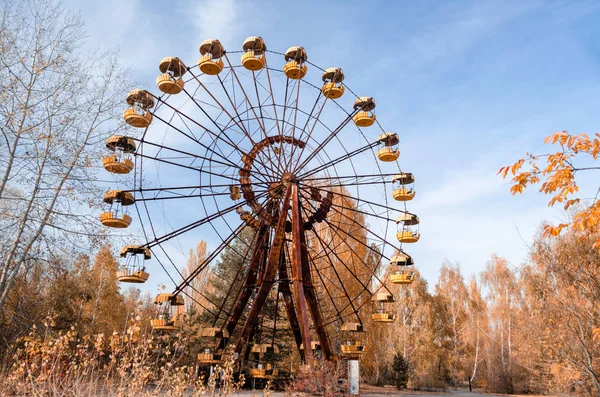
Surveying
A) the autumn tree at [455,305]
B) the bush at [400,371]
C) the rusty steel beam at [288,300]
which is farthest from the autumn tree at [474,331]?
the rusty steel beam at [288,300]

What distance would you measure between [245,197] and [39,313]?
801 cm

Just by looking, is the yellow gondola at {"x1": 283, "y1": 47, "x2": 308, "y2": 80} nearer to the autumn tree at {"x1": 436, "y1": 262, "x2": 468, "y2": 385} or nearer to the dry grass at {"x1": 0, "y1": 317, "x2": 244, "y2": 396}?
the dry grass at {"x1": 0, "y1": 317, "x2": 244, "y2": 396}

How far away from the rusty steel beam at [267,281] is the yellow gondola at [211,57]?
4877 millimetres

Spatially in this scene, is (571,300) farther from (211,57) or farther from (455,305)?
(455,305)

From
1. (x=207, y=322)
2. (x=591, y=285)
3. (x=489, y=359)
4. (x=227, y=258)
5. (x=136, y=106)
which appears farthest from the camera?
(x=489, y=359)

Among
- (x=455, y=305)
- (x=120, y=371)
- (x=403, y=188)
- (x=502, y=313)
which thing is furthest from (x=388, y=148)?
(x=455, y=305)

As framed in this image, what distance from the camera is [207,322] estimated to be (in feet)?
82.8

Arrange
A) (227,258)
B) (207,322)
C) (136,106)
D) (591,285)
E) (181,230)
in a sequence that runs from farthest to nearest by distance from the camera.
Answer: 1. (227,258)
2. (207,322)
3. (181,230)
4. (136,106)
5. (591,285)

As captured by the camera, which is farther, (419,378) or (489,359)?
(489,359)

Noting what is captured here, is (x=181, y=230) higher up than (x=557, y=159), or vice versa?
(x=181, y=230)

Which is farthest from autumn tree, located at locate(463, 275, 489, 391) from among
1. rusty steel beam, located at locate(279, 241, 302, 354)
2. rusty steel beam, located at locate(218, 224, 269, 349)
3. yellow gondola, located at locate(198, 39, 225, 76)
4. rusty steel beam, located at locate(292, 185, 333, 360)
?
yellow gondola, located at locate(198, 39, 225, 76)

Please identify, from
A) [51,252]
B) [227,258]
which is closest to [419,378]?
[227,258]

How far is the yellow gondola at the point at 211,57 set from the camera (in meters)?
15.1

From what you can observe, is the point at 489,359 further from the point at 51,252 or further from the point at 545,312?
the point at 51,252
